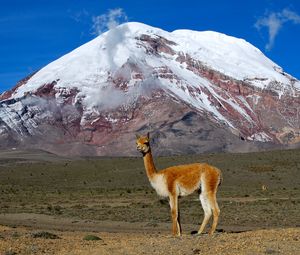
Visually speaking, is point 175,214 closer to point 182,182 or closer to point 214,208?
point 182,182

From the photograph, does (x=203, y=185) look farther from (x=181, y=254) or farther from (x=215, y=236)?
(x=181, y=254)

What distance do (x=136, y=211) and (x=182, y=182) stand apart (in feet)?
66.3

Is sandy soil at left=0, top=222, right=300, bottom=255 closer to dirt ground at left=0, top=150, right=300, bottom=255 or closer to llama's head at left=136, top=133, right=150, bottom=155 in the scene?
dirt ground at left=0, top=150, right=300, bottom=255

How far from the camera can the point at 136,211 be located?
125 ft

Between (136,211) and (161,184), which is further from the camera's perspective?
(136,211)

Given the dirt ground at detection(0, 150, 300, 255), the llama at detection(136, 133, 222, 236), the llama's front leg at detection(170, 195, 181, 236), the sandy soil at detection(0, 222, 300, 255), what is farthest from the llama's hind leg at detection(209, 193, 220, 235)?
the sandy soil at detection(0, 222, 300, 255)

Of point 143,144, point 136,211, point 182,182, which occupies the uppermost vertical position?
point 143,144

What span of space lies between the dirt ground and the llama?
0.77m

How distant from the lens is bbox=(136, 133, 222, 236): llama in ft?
59.9

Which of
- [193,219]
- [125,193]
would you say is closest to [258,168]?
[125,193]

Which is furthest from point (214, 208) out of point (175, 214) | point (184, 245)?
point (184, 245)

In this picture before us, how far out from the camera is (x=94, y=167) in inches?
3433

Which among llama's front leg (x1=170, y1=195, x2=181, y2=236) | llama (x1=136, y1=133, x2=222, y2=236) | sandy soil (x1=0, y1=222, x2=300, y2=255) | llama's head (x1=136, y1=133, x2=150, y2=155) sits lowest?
sandy soil (x1=0, y1=222, x2=300, y2=255)

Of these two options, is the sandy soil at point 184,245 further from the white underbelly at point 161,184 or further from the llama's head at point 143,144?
the llama's head at point 143,144
